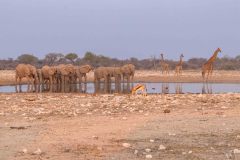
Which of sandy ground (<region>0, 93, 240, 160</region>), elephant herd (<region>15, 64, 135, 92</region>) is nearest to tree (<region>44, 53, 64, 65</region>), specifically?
elephant herd (<region>15, 64, 135, 92</region>)

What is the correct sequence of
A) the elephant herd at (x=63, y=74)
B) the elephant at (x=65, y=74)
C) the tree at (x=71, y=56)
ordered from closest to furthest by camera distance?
the elephant at (x=65, y=74) → the elephant herd at (x=63, y=74) → the tree at (x=71, y=56)

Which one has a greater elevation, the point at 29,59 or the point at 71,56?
the point at 71,56

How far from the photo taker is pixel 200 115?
1355cm

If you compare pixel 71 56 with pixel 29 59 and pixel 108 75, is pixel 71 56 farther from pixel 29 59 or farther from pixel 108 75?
pixel 108 75

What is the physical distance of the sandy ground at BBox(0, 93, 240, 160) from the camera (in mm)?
8930

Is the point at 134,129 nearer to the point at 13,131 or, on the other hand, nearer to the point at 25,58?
the point at 13,131

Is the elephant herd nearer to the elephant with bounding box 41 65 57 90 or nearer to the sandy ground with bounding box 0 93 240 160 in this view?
the elephant with bounding box 41 65 57 90

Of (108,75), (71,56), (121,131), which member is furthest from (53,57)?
(121,131)

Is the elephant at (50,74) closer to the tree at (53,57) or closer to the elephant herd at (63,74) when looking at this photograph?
the elephant herd at (63,74)

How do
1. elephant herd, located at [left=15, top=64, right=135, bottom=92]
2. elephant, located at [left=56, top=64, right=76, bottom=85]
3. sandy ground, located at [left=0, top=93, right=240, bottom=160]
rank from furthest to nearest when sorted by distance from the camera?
elephant herd, located at [left=15, top=64, right=135, bottom=92]
elephant, located at [left=56, top=64, right=76, bottom=85]
sandy ground, located at [left=0, top=93, right=240, bottom=160]

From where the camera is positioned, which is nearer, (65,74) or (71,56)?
(65,74)

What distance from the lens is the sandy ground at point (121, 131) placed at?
8.93 metres

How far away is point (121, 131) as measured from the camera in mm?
11078

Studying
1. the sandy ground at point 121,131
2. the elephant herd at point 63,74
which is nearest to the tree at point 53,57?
the elephant herd at point 63,74
